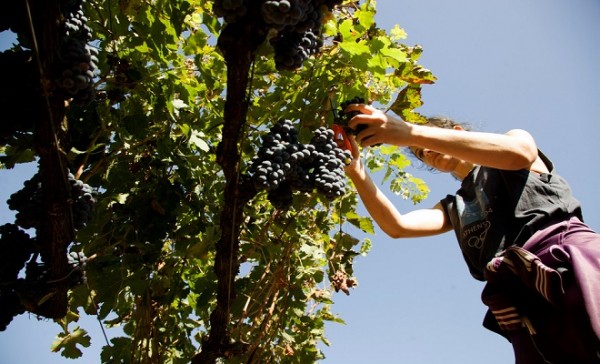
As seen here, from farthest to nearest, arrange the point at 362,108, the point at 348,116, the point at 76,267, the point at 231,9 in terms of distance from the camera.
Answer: the point at 348,116, the point at 362,108, the point at 76,267, the point at 231,9

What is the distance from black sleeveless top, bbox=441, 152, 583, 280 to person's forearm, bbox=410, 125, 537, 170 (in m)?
0.12

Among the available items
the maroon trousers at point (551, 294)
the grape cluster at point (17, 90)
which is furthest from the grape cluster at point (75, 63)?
the maroon trousers at point (551, 294)

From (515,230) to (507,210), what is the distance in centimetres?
13

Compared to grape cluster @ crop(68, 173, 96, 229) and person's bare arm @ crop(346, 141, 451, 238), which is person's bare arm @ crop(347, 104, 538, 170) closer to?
person's bare arm @ crop(346, 141, 451, 238)

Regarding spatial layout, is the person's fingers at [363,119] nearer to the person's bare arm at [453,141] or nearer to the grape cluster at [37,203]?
the person's bare arm at [453,141]

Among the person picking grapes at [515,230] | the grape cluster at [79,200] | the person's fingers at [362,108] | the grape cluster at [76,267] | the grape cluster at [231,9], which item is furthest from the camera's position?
the person's fingers at [362,108]

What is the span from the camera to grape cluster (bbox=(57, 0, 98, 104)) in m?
1.59

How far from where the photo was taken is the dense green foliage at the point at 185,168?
2520 mm

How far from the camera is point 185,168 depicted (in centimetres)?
278

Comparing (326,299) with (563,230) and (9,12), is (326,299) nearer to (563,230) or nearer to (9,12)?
(563,230)

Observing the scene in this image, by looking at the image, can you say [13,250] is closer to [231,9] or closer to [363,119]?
[231,9]

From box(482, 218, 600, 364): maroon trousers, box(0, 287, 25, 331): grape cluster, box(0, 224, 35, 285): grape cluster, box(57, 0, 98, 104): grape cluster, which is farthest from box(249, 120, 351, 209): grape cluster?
box(0, 287, 25, 331): grape cluster

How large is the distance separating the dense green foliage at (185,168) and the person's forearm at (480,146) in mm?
539

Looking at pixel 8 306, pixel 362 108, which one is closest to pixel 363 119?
pixel 362 108
